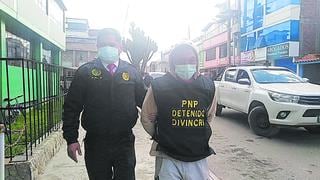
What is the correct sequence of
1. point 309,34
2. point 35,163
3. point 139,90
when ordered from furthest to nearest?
point 309,34, point 35,163, point 139,90

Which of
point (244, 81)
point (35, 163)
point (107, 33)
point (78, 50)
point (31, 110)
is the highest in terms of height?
point (78, 50)

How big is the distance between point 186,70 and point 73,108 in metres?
1.03

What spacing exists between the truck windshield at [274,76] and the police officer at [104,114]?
21.0 feet

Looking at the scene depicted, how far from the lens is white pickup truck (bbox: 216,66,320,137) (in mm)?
7551

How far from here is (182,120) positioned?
111 inches

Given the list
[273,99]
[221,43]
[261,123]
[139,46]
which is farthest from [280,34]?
[273,99]

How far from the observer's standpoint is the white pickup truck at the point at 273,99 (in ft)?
24.8

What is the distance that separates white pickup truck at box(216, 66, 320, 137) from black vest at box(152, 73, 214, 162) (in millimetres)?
5239

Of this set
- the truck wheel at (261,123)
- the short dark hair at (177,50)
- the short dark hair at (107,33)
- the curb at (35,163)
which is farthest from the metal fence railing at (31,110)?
the truck wheel at (261,123)

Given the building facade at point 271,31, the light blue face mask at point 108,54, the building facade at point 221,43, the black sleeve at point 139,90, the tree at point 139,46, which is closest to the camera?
the light blue face mask at point 108,54

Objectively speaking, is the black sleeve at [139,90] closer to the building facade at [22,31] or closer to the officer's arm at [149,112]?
the officer's arm at [149,112]

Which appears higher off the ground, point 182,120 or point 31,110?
point 182,120

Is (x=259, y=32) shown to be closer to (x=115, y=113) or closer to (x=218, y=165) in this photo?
(x=218, y=165)

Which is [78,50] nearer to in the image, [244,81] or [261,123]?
[244,81]
